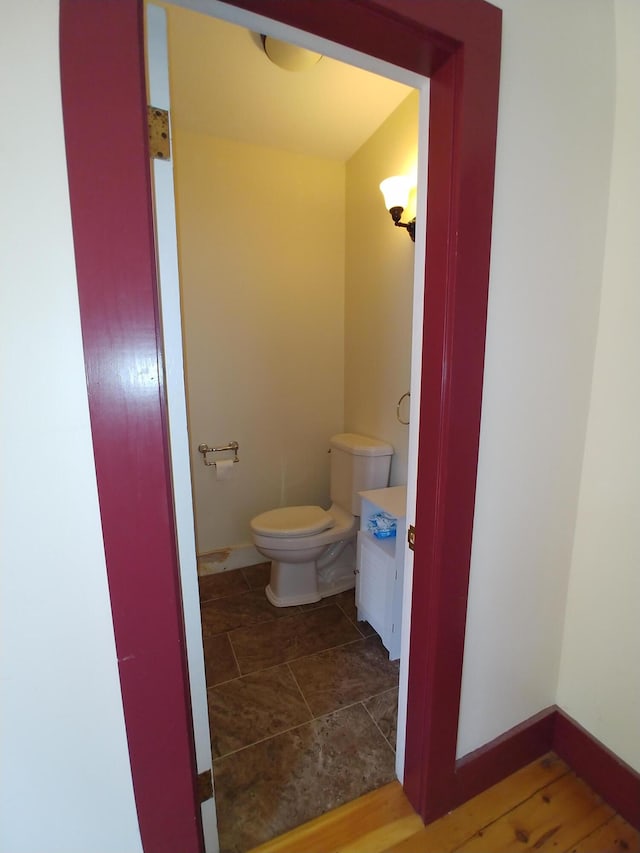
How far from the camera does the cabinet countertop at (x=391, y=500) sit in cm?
154

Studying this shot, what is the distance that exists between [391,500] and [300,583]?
2.61 feet

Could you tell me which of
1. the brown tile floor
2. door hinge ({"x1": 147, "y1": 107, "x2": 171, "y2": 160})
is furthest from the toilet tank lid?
door hinge ({"x1": 147, "y1": 107, "x2": 171, "y2": 160})

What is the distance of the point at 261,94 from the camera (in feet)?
5.44

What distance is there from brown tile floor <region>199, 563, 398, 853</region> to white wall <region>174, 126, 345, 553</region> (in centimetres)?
73

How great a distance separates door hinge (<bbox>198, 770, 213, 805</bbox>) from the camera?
847 millimetres

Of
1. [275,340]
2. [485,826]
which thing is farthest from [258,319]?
[485,826]

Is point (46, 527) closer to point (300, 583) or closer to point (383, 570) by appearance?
point (383, 570)

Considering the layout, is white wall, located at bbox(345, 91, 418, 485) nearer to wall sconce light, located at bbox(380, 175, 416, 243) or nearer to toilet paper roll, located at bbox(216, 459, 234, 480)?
wall sconce light, located at bbox(380, 175, 416, 243)

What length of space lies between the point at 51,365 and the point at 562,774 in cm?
182

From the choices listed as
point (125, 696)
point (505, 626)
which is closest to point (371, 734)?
point (505, 626)

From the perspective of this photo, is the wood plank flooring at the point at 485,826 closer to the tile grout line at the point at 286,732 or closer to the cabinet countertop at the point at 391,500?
the tile grout line at the point at 286,732

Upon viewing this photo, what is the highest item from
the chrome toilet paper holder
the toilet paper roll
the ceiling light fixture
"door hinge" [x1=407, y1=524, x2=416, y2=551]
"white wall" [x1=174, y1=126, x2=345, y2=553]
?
the ceiling light fixture

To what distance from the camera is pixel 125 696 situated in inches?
26.7

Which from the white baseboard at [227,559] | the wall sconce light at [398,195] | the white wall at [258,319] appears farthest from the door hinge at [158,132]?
the white baseboard at [227,559]
